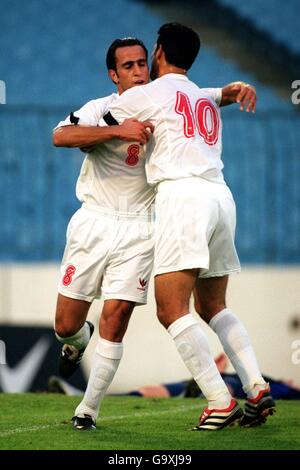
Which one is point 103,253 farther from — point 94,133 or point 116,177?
point 94,133

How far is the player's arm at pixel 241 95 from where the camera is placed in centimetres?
547

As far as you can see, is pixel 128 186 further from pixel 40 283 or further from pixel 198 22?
pixel 198 22

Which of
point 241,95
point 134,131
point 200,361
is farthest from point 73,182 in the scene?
point 200,361

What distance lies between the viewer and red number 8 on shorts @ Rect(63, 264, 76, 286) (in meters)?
5.67

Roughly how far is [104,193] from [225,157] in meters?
4.02

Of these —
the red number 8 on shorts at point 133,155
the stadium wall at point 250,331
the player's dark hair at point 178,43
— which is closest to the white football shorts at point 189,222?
the red number 8 on shorts at point 133,155

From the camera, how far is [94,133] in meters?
5.27

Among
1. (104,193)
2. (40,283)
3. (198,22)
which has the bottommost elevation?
(40,283)

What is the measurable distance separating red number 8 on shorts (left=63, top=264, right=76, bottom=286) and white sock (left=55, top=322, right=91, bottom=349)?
0.42 m

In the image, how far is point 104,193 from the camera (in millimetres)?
5703

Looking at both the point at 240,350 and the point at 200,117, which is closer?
the point at 200,117

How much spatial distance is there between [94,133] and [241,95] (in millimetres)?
828
